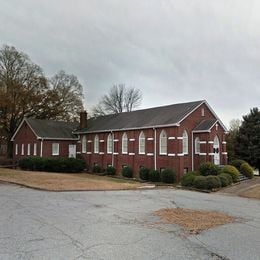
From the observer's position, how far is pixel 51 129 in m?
43.2

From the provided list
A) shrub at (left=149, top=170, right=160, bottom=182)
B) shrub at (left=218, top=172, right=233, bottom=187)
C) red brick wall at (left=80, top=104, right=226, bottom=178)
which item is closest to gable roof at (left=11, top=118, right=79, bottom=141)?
red brick wall at (left=80, top=104, right=226, bottom=178)

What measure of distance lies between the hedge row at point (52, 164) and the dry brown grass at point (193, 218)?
2616 cm

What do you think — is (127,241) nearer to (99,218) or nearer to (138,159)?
(99,218)

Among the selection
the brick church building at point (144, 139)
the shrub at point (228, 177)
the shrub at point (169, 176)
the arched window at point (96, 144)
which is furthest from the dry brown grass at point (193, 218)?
the arched window at point (96, 144)

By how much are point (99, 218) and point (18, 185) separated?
1309cm

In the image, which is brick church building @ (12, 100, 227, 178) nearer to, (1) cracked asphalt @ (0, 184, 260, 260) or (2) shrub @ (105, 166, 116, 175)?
(2) shrub @ (105, 166, 116, 175)

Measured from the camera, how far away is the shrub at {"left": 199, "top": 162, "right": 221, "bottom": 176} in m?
27.5

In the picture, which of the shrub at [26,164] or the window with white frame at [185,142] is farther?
the shrub at [26,164]

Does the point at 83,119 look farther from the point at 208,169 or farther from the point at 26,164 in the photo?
the point at 208,169

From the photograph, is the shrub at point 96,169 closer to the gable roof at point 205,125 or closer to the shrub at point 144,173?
the shrub at point 144,173

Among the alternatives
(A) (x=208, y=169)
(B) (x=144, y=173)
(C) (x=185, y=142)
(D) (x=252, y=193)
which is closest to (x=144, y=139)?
(B) (x=144, y=173)

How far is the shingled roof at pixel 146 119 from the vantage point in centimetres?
3119

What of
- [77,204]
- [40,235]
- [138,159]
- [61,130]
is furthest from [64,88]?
[40,235]

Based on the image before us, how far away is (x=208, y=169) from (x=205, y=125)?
507 cm
